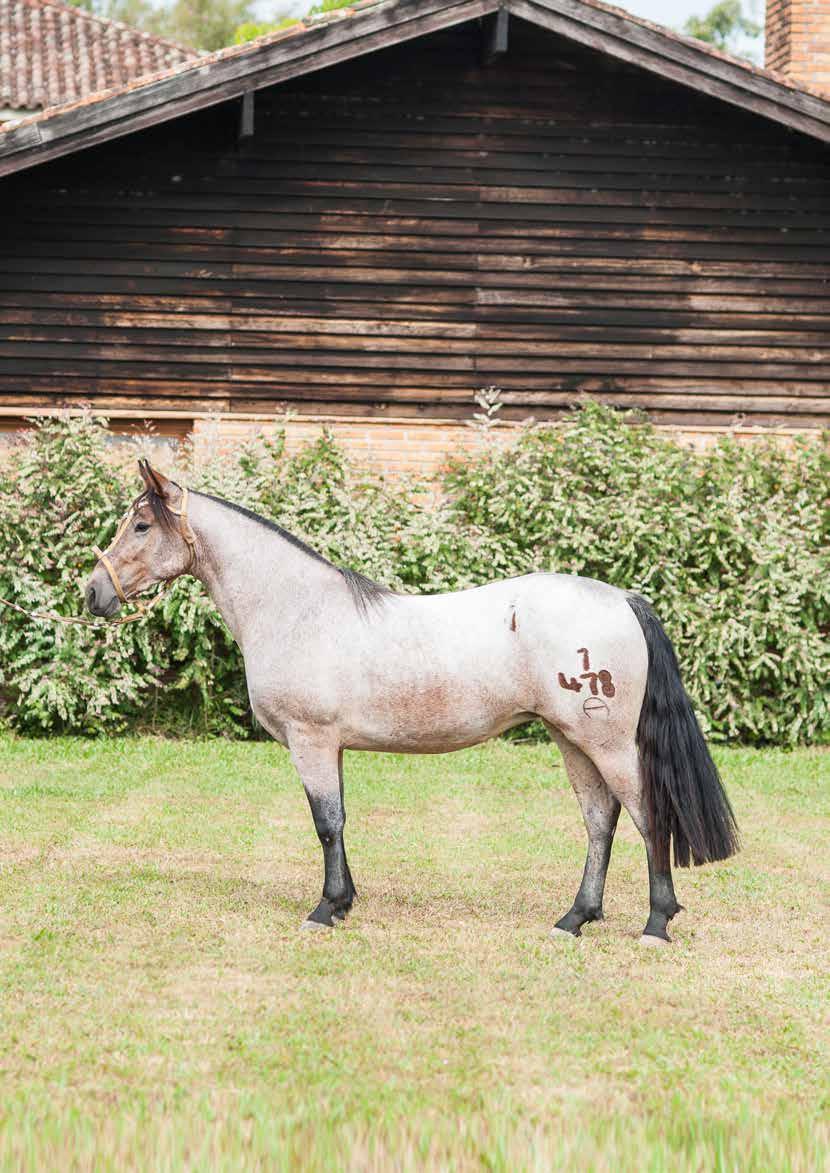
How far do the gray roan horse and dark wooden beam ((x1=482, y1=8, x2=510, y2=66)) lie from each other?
8.44 meters

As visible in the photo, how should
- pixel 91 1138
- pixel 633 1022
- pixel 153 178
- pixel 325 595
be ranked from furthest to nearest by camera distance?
pixel 153 178 < pixel 325 595 < pixel 633 1022 < pixel 91 1138

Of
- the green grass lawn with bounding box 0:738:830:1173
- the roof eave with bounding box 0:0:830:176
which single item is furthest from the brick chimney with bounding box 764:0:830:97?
the green grass lawn with bounding box 0:738:830:1173

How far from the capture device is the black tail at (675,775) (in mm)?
6074

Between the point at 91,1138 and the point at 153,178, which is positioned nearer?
the point at 91,1138

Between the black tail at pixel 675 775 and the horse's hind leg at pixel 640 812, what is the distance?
18 millimetres

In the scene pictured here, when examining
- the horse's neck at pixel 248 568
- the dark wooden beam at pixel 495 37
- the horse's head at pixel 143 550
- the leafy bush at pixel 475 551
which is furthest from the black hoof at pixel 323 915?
the dark wooden beam at pixel 495 37

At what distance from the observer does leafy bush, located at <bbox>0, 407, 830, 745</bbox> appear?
12.2 metres

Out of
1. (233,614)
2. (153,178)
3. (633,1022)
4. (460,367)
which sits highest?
(153,178)

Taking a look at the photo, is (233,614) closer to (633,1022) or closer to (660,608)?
(633,1022)

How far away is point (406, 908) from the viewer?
672 cm

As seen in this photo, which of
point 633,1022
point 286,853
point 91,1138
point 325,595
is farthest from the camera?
point 286,853

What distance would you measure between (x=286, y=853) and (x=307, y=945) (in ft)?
7.14

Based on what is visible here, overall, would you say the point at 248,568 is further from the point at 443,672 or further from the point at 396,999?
the point at 396,999

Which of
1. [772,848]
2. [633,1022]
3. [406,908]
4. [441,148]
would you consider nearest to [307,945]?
[406,908]
